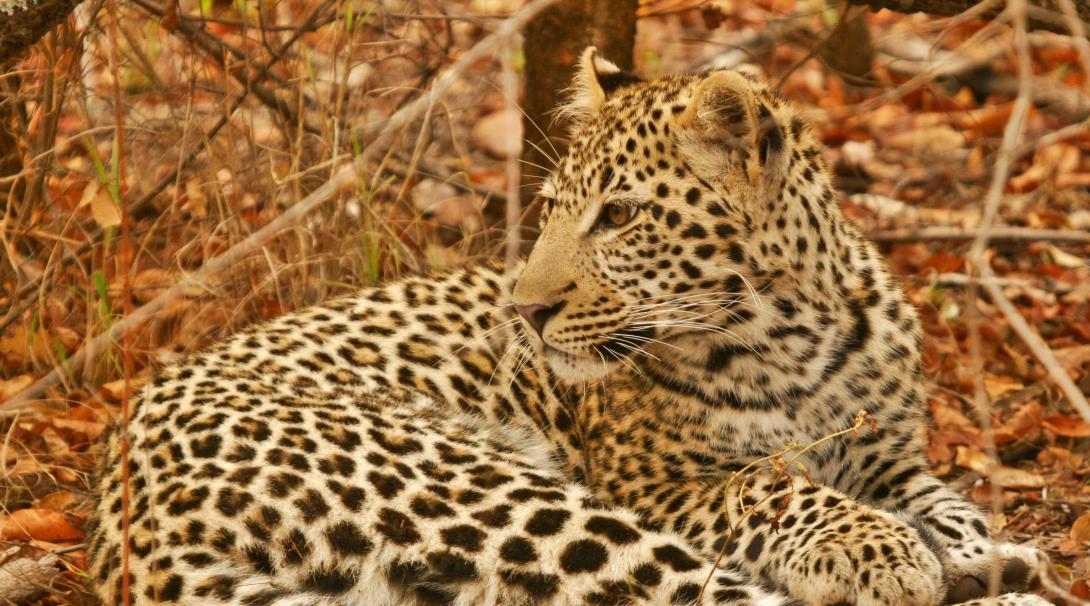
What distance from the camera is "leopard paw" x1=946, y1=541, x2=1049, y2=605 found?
4.49 m

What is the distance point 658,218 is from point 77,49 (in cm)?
284

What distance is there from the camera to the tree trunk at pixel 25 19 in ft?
14.2

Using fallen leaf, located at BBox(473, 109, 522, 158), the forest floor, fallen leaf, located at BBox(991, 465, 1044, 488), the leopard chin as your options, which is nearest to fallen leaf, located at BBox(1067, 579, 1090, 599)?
the forest floor

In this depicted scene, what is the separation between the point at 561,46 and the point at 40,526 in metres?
3.50

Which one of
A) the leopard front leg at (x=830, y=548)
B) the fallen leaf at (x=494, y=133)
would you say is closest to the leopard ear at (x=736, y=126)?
the leopard front leg at (x=830, y=548)

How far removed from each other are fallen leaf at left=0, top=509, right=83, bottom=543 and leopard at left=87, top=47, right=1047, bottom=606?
2.58 ft

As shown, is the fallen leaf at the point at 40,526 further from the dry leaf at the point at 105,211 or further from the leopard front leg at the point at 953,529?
the leopard front leg at the point at 953,529

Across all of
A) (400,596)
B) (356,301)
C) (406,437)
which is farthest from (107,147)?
(400,596)

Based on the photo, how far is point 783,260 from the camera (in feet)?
14.6

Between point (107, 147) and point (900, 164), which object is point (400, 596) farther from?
point (900, 164)

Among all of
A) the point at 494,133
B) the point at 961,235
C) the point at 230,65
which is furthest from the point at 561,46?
the point at 494,133

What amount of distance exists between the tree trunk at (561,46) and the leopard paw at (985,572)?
3.02 m

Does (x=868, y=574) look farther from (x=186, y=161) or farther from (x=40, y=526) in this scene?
(x=186, y=161)

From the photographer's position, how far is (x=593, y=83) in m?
5.14
